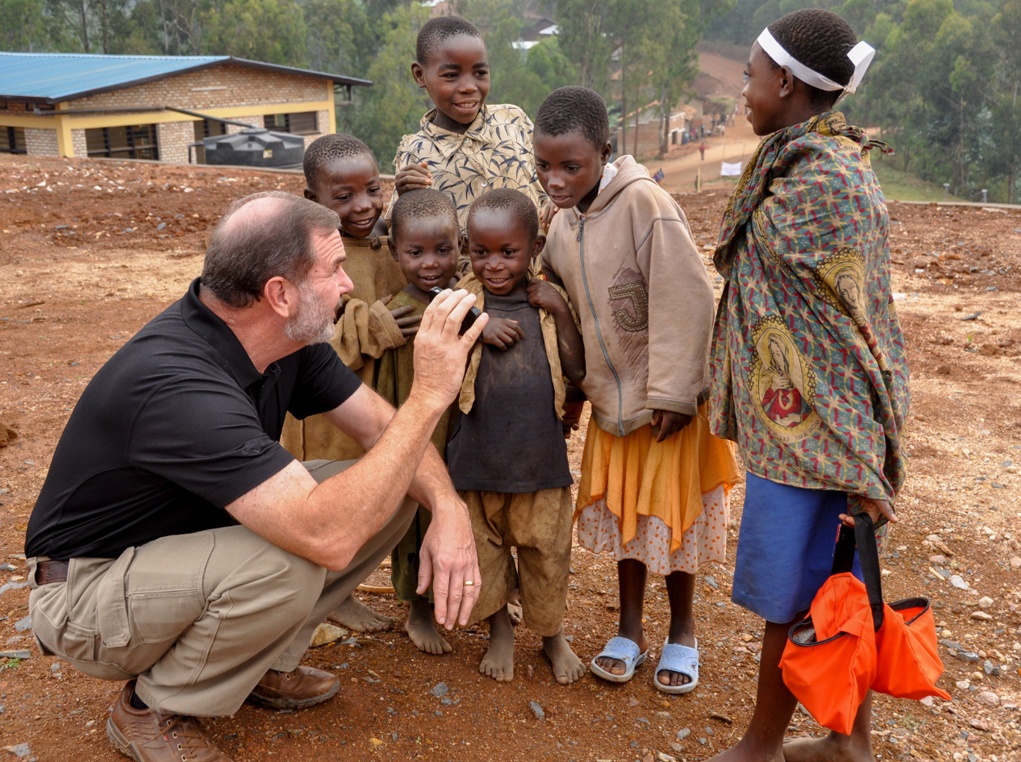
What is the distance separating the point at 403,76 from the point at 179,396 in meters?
38.4

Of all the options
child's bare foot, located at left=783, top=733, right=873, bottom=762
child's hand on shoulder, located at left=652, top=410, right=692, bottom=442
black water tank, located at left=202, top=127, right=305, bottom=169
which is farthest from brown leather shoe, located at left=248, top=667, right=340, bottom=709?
black water tank, located at left=202, top=127, right=305, bottom=169

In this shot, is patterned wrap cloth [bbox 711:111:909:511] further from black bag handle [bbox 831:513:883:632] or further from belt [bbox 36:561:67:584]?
belt [bbox 36:561:67:584]

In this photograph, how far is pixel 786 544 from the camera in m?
2.29

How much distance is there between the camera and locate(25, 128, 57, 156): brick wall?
908 inches

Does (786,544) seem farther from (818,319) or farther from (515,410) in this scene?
(515,410)

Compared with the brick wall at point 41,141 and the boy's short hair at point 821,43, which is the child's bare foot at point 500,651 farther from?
the brick wall at point 41,141

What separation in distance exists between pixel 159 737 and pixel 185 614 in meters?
0.37

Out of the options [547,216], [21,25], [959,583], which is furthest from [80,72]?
[959,583]

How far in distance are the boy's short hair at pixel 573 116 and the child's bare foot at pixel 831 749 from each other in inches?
69.1

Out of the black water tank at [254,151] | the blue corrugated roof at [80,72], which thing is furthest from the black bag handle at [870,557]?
the blue corrugated roof at [80,72]

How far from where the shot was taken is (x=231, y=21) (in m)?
38.8

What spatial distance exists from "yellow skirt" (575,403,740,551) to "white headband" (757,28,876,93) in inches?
39.8

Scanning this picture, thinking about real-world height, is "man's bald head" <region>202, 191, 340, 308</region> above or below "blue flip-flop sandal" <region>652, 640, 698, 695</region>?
above

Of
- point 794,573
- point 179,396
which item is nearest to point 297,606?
point 179,396
